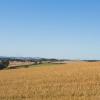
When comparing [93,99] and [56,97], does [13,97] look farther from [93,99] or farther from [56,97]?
[93,99]

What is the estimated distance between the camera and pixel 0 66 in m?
80.6

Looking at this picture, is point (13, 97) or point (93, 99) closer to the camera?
point (93, 99)

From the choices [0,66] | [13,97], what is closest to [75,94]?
[13,97]

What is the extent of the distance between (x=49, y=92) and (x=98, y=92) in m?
2.79

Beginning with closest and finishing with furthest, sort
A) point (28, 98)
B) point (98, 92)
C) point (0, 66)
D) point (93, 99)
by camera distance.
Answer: point (93, 99), point (28, 98), point (98, 92), point (0, 66)

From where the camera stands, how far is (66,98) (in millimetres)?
14578

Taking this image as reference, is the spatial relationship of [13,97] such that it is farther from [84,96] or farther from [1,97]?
[84,96]

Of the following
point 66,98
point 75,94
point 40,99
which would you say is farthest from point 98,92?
point 40,99

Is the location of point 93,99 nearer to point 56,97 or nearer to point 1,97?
point 56,97

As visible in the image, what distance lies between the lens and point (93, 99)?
1405cm

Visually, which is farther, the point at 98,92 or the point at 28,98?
the point at 98,92

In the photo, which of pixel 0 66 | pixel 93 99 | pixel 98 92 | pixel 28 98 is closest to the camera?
pixel 93 99

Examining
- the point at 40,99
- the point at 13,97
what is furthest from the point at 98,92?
the point at 13,97

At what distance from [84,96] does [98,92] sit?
1.46 meters
